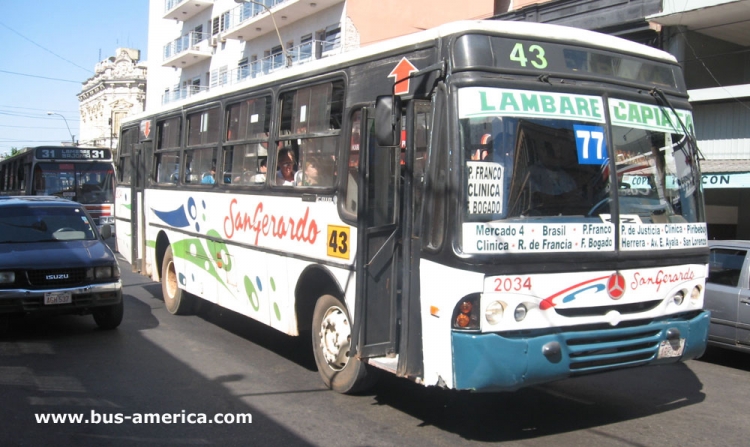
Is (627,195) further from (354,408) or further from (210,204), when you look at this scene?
(210,204)

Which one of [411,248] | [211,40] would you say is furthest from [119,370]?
[211,40]

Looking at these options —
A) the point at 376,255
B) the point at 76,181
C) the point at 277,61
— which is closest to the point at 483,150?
the point at 376,255

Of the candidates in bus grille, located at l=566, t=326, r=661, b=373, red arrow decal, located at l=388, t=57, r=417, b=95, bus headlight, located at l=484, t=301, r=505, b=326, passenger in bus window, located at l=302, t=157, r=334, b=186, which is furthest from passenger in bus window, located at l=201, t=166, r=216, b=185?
bus grille, located at l=566, t=326, r=661, b=373

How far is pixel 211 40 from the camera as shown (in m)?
46.0

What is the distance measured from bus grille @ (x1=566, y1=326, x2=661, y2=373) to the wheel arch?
7.91 ft

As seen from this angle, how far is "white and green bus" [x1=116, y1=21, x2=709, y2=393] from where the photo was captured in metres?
5.35

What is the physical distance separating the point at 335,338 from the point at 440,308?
1.86 meters

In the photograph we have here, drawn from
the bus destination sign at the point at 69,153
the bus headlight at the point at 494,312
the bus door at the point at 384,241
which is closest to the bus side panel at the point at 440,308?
the bus headlight at the point at 494,312

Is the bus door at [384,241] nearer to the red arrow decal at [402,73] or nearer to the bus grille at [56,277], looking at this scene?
the red arrow decal at [402,73]

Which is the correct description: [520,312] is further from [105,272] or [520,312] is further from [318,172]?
[105,272]

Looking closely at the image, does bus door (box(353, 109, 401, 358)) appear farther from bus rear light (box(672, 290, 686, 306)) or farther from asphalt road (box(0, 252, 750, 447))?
bus rear light (box(672, 290, 686, 306))

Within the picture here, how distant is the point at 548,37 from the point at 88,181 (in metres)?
23.5

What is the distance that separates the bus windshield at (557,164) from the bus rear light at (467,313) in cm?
58

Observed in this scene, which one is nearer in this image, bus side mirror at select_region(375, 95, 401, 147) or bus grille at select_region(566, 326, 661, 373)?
bus grille at select_region(566, 326, 661, 373)
